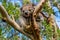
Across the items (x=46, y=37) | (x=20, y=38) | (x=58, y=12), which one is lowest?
(x=20, y=38)

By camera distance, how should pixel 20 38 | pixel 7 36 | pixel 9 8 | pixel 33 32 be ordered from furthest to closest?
pixel 20 38 → pixel 7 36 → pixel 9 8 → pixel 33 32

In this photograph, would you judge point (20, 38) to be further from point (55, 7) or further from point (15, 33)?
point (55, 7)

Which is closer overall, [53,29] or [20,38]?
[53,29]

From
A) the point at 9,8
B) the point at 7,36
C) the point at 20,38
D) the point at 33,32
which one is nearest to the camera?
the point at 33,32

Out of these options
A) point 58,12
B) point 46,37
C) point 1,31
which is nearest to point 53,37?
point 46,37

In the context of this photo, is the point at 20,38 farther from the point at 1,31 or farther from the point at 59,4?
the point at 59,4

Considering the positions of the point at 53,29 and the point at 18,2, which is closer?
the point at 53,29

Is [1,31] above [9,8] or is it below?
below

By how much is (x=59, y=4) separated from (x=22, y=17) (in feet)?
1.78

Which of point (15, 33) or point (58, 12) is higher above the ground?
point (58, 12)

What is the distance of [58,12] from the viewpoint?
2.59 metres

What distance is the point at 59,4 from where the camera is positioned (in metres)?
2.52

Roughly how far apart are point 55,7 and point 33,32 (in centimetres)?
81

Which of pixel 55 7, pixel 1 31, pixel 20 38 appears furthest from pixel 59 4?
pixel 1 31
